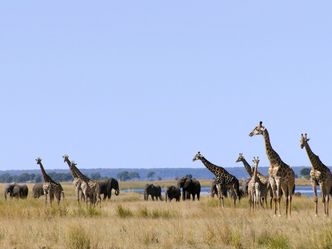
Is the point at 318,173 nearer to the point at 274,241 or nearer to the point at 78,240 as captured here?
the point at 274,241

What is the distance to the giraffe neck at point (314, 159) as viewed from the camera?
2375cm

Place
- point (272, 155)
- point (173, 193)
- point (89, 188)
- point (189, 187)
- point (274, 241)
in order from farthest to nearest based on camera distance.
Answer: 1. point (173, 193)
2. point (189, 187)
3. point (89, 188)
4. point (272, 155)
5. point (274, 241)

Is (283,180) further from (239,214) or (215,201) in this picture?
(215,201)

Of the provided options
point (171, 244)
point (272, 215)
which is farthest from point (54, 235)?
point (272, 215)

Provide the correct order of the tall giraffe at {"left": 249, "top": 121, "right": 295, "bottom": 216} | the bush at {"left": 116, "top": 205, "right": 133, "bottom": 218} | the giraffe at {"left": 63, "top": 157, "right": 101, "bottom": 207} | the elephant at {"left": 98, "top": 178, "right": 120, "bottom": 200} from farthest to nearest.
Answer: the elephant at {"left": 98, "top": 178, "right": 120, "bottom": 200}, the giraffe at {"left": 63, "top": 157, "right": 101, "bottom": 207}, the bush at {"left": 116, "top": 205, "right": 133, "bottom": 218}, the tall giraffe at {"left": 249, "top": 121, "right": 295, "bottom": 216}

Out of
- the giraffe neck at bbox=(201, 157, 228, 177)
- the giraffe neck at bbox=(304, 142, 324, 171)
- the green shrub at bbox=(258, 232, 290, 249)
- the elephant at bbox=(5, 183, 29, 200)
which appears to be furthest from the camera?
the elephant at bbox=(5, 183, 29, 200)

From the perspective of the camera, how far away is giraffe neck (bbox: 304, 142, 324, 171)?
23.8 metres

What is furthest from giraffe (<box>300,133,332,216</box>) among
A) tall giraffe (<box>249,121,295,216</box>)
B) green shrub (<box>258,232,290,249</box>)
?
green shrub (<box>258,232,290,249</box>)

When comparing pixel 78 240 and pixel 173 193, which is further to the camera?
pixel 173 193

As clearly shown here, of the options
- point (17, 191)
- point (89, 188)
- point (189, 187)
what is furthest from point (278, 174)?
point (17, 191)

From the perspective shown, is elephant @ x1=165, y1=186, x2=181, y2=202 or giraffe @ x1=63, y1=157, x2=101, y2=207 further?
elephant @ x1=165, y1=186, x2=181, y2=202

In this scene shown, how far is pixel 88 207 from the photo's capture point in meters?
28.0

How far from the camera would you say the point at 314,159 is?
78.1 ft

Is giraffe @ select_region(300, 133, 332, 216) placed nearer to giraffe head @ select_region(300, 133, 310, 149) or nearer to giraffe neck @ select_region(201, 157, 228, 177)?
giraffe head @ select_region(300, 133, 310, 149)
